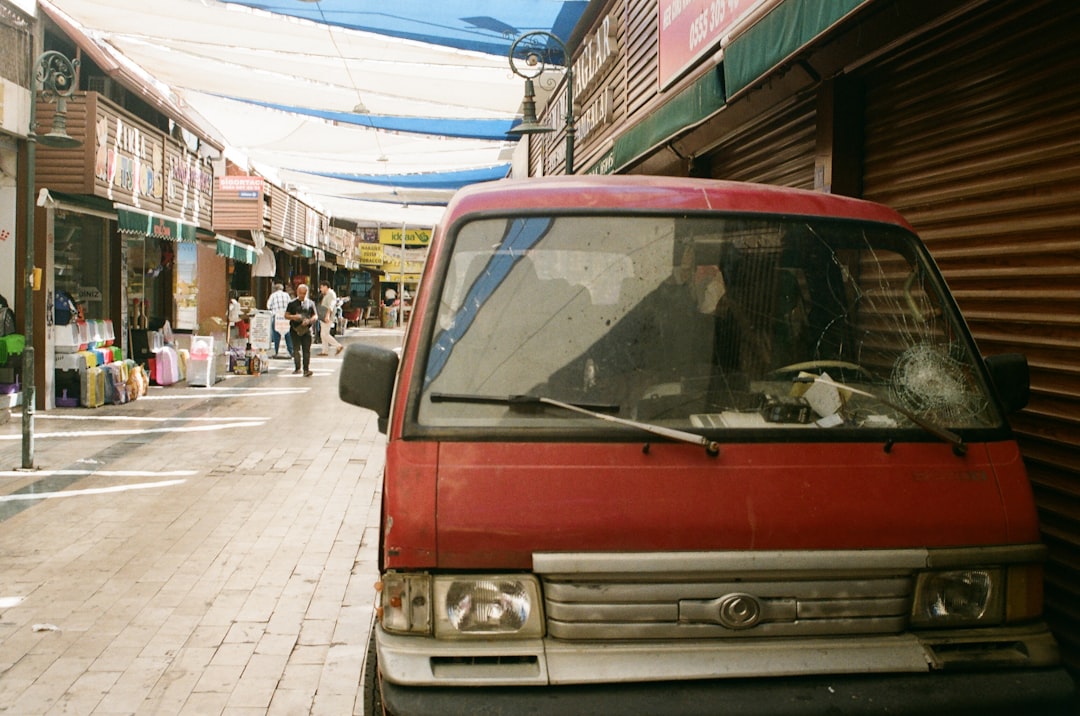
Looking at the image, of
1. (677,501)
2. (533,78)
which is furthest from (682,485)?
(533,78)

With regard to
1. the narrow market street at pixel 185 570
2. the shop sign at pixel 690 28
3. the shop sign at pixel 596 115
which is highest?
the shop sign at pixel 596 115

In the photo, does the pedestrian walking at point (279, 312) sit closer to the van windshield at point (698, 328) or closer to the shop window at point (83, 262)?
the shop window at point (83, 262)

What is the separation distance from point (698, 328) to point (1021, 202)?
8.26 ft

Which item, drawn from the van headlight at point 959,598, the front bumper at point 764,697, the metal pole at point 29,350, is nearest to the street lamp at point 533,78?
the metal pole at point 29,350

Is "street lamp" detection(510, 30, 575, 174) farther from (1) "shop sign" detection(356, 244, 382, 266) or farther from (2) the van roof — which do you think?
(1) "shop sign" detection(356, 244, 382, 266)

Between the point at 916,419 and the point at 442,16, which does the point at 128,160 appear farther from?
the point at 916,419

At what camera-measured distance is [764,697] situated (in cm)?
268

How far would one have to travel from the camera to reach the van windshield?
3.14 meters

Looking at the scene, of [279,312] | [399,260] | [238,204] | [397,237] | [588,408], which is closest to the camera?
[588,408]

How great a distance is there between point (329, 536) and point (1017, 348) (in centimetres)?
447

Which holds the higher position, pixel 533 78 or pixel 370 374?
pixel 533 78

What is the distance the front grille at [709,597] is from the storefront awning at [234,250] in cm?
1714

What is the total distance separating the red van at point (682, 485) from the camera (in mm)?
2744

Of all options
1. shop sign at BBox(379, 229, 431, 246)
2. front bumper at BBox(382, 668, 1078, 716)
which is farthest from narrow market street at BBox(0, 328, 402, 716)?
shop sign at BBox(379, 229, 431, 246)
